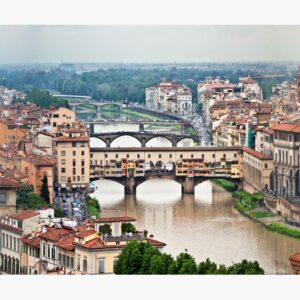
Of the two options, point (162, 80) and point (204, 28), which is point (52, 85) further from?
point (204, 28)

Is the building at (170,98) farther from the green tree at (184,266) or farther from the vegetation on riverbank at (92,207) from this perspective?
the green tree at (184,266)

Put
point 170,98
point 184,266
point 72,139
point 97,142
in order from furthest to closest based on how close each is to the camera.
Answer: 1. point 170,98
2. point 97,142
3. point 72,139
4. point 184,266

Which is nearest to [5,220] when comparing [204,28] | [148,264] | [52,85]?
[148,264]

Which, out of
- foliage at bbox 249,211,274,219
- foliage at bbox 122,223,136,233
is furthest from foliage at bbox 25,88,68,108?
foliage at bbox 122,223,136,233

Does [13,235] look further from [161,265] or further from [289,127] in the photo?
[289,127]

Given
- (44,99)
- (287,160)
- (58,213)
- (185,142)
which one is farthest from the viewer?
(185,142)

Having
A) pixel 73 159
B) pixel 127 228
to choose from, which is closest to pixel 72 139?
pixel 73 159

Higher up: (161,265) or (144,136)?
(144,136)

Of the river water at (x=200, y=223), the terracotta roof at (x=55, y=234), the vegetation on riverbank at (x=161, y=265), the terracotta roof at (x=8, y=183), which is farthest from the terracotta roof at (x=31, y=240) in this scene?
the terracotta roof at (x=8, y=183)
